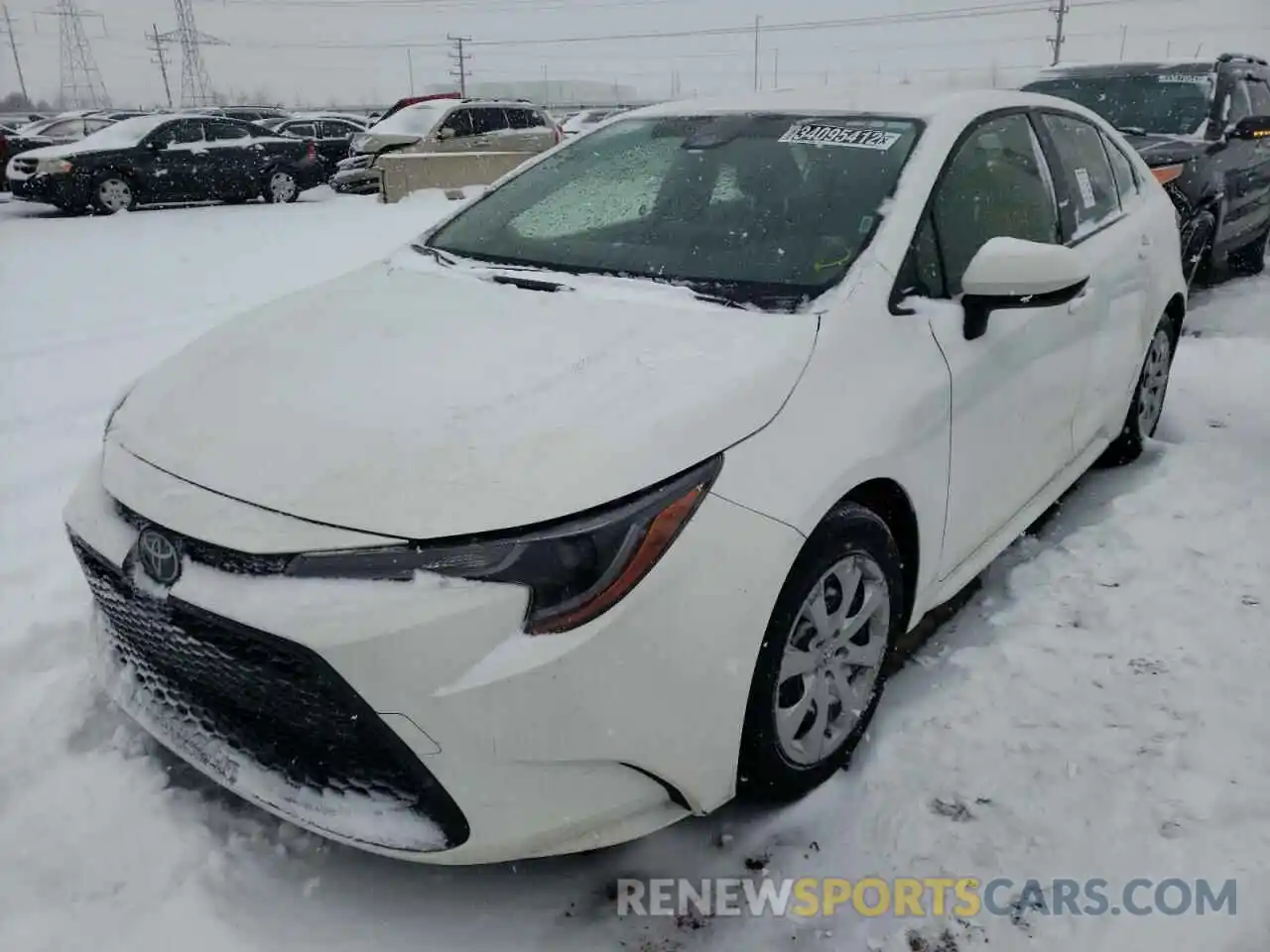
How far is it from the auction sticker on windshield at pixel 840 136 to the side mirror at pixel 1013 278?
17.8 inches

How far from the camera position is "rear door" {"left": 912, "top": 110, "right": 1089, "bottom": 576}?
2.49 m

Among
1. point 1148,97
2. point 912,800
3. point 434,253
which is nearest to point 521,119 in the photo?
point 1148,97

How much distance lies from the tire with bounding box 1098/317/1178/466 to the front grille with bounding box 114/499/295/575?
11.2 feet

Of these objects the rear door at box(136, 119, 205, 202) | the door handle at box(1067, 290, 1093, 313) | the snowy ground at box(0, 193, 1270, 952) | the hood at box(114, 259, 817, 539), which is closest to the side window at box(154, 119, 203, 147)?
the rear door at box(136, 119, 205, 202)

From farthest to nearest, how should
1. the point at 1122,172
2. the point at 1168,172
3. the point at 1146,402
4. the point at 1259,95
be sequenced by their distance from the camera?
the point at 1259,95 < the point at 1168,172 < the point at 1146,402 < the point at 1122,172

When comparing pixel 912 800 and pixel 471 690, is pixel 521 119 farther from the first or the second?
pixel 471 690

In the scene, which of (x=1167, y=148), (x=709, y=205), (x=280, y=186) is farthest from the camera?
(x=280, y=186)

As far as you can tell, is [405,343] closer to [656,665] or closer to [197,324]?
[656,665]

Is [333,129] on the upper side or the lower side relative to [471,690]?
lower

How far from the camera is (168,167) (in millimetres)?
14125

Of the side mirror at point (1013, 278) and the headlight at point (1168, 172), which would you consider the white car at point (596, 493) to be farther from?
the headlight at point (1168, 172)

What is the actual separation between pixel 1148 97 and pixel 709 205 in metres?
6.27

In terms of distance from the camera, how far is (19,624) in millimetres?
2865

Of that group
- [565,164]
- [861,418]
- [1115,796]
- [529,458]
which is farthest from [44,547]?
[1115,796]
